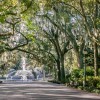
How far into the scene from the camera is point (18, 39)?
49.3m

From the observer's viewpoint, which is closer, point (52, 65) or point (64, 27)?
point (64, 27)

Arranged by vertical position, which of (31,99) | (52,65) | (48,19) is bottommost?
(31,99)

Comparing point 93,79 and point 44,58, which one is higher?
point 44,58

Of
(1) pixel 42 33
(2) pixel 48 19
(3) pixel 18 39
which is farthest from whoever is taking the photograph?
(3) pixel 18 39

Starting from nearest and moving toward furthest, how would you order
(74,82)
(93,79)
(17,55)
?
(93,79)
(74,82)
(17,55)

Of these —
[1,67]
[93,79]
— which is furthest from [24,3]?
[1,67]

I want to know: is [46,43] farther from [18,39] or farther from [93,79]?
[93,79]

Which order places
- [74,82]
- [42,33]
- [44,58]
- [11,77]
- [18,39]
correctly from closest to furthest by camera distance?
[74,82] → [42,33] → [18,39] → [44,58] → [11,77]

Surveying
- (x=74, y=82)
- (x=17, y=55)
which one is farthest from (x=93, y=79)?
(x=17, y=55)

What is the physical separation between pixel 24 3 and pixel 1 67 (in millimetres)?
48560

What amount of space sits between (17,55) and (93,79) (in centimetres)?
3760

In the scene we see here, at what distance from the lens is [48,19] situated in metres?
39.2

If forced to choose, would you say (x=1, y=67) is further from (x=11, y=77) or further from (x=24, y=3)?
(x=24, y=3)

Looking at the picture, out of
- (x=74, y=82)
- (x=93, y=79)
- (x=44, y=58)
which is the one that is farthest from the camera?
(x=44, y=58)
